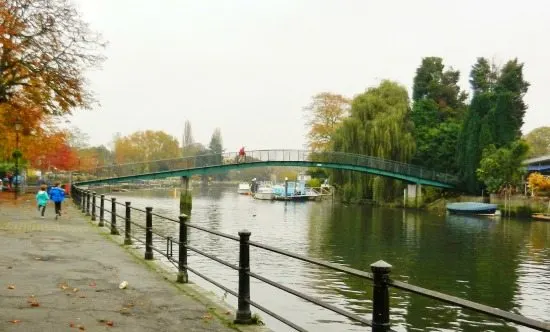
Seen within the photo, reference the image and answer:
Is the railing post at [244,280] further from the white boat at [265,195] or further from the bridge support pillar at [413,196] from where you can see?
the white boat at [265,195]

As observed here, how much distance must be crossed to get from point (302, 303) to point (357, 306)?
128cm

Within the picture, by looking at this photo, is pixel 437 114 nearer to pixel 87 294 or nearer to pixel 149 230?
pixel 149 230

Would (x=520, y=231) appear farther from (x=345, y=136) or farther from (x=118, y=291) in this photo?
(x=118, y=291)

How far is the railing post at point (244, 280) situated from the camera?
665 centimetres

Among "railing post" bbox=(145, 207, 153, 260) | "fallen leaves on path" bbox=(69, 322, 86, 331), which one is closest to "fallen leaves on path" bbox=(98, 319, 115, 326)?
"fallen leaves on path" bbox=(69, 322, 86, 331)

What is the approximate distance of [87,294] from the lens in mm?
8164

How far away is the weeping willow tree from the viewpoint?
190 feet

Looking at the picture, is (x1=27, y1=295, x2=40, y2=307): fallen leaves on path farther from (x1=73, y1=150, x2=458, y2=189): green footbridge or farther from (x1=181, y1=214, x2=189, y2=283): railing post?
(x1=73, y1=150, x2=458, y2=189): green footbridge

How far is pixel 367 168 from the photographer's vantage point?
183 ft

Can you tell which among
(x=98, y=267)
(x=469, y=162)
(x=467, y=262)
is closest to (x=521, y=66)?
(x=469, y=162)

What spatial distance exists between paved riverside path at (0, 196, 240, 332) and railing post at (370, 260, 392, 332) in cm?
267

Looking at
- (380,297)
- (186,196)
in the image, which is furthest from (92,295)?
(186,196)

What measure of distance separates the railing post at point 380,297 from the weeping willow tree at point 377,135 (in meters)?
54.1

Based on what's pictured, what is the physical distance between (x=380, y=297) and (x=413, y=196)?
5795 centimetres
